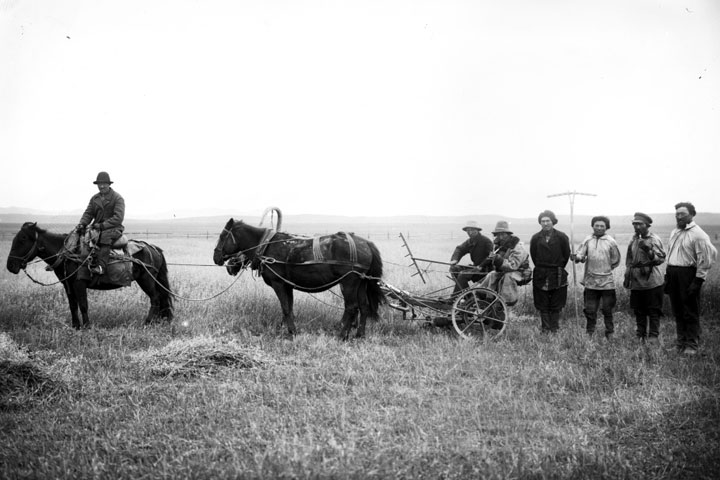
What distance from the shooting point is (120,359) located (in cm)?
653

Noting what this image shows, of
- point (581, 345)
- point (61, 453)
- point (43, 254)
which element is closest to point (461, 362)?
point (581, 345)

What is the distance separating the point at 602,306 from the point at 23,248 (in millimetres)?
10311

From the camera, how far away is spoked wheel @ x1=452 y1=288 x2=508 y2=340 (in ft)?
25.9

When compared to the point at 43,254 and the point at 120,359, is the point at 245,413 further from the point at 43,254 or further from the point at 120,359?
the point at 43,254

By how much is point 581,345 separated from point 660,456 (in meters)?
3.38

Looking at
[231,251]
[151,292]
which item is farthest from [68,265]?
[231,251]

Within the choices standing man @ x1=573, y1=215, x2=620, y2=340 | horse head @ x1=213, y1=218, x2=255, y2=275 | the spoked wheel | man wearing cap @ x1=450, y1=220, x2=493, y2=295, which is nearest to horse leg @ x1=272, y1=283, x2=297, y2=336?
horse head @ x1=213, y1=218, x2=255, y2=275

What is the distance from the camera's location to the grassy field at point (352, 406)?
3826 mm

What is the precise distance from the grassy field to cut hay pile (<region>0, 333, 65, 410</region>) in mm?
16

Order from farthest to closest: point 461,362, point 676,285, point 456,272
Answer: point 456,272, point 676,285, point 461,362

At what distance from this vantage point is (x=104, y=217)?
28.6 feet

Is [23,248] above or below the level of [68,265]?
above

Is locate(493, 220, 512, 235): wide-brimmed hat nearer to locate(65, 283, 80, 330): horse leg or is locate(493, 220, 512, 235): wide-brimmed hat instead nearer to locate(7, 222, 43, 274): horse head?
locate(65, 283, 80, 330): horse leg

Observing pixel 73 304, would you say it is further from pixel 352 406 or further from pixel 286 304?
pixel 352 406
